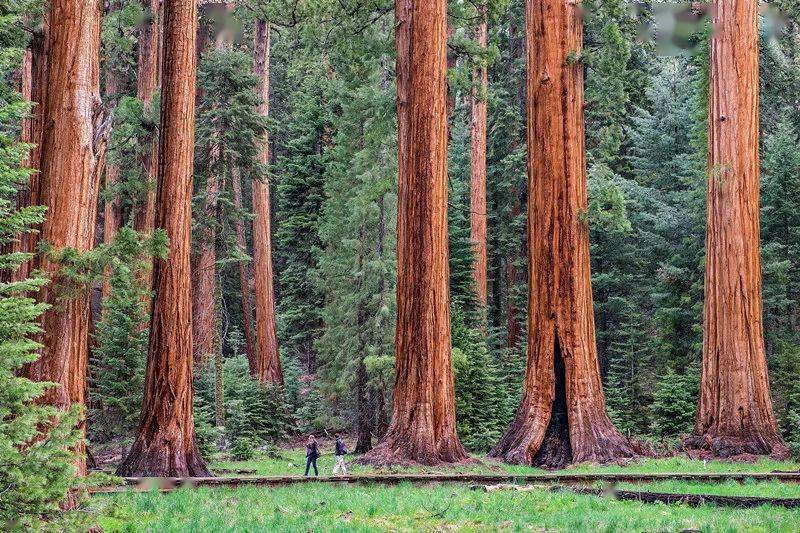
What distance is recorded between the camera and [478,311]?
30953mm

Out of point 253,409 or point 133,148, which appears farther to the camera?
point 253,409

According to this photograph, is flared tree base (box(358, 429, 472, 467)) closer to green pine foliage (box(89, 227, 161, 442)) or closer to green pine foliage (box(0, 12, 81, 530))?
green pine foliage (box(89, 227, 161, 442))

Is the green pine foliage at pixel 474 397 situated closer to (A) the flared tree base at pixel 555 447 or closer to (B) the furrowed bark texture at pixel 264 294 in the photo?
(A) the flared tree base at pixel 555 447

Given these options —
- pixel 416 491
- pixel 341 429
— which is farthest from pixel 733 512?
pixel 341 429

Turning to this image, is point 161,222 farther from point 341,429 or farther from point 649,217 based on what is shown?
point 649,217

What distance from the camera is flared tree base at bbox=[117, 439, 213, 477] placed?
13.2 meters

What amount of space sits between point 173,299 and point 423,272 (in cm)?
427

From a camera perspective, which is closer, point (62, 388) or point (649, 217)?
point (62, 388)

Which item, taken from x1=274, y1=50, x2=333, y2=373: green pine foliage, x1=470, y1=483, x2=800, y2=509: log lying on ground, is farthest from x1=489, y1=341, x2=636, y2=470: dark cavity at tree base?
x1=274, y1=50, x2=333, y2=373: green pine foliage

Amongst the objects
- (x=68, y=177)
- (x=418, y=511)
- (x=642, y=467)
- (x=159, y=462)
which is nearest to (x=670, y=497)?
(x=418, y=511)

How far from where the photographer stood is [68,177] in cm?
870

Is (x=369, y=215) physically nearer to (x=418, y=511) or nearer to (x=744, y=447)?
(x=744, y=447)

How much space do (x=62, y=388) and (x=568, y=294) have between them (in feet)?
31.1

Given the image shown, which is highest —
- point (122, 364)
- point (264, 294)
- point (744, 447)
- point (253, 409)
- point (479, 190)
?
point (479, 190)
